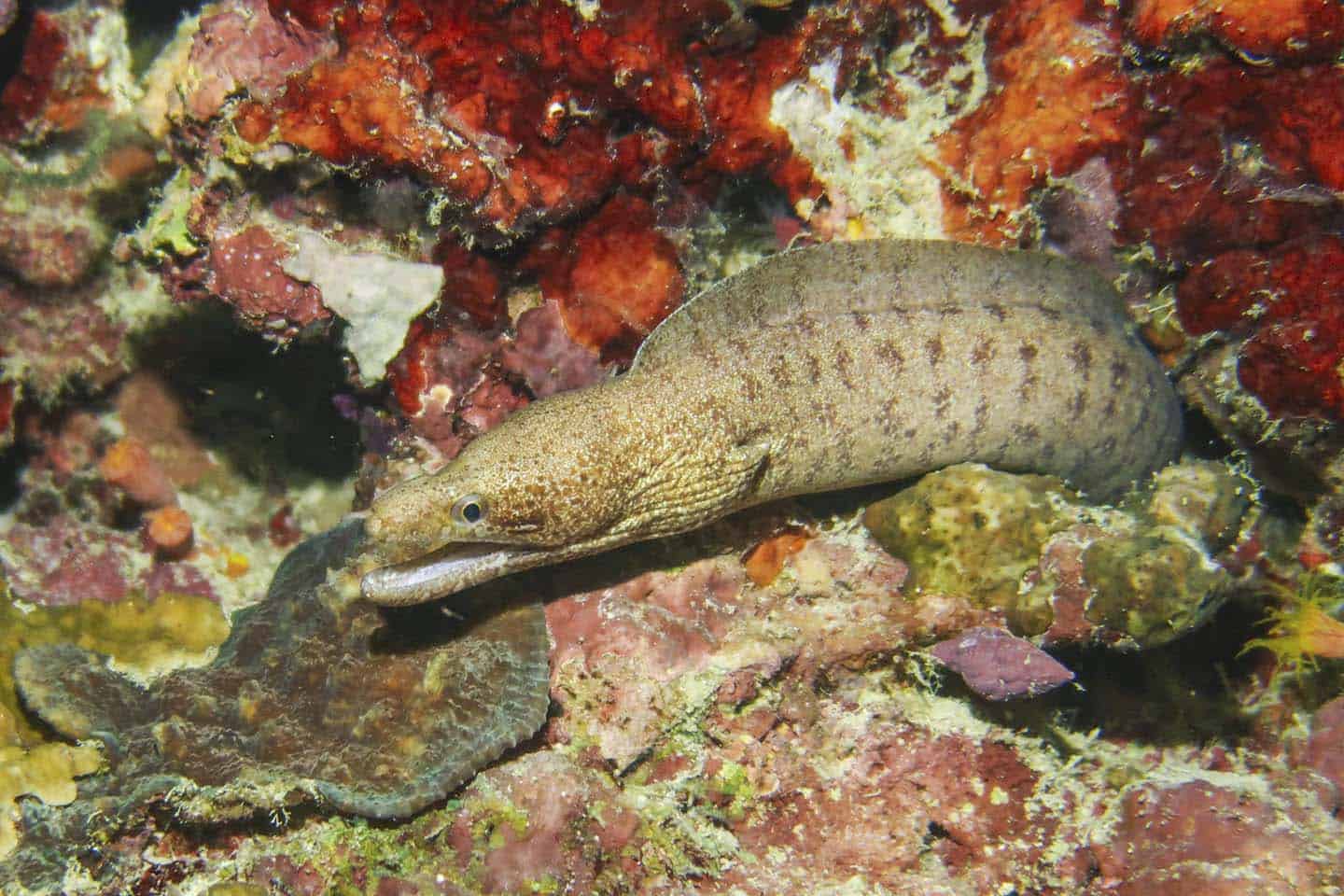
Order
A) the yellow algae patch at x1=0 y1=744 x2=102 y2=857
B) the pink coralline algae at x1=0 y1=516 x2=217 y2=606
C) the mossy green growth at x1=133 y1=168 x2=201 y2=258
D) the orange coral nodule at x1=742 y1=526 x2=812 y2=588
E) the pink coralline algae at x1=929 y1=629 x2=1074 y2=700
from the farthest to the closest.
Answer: the pink coralline algae at x1=0 y1=516 x2=217 y2=606 → the orange coral nodule at x1=742 y1=526 x2=812 y2=588 → the mossy green growth at x1=133 y1=168 x2=201 y2=258 → the pink coralline algae at x1=929 y1=629 x2=1074 y2=700 → the yellow algae patch at x1=0 y1=744 x2=102 y2=857

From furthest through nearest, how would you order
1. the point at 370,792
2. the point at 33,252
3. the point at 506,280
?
the point at 33,252
the point at 506,280
the point at 370,792

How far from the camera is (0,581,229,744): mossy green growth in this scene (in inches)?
159

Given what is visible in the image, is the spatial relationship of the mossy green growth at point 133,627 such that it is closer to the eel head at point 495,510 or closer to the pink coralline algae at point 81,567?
the pink coralline algae at point 81,567

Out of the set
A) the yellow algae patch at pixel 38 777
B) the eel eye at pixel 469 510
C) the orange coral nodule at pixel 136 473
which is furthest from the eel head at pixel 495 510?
the orange coral nodule at pixel 136 473

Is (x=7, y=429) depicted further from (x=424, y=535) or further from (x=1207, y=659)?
(x=1207, y=659)

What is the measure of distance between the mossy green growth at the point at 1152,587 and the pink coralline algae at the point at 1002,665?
30 cm

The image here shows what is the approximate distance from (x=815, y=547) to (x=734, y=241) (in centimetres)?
167

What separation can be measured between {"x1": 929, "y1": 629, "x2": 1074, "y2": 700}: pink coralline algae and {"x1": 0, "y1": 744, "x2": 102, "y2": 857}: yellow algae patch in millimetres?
3626

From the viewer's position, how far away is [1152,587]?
2.99 metres

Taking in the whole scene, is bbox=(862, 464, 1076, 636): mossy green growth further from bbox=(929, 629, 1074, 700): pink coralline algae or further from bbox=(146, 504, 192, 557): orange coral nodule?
bbox=(146, 504, 192, 557): orange coral nodule

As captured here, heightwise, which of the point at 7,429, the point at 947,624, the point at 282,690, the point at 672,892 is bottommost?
the point at 672,892

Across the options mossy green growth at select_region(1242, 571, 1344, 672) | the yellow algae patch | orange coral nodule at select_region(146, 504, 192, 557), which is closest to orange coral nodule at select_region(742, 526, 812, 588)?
mossy green growth at select_region(1242, 571, 1344, 672)

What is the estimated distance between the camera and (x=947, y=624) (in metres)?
3.25

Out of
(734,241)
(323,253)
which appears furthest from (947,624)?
(323,253)
